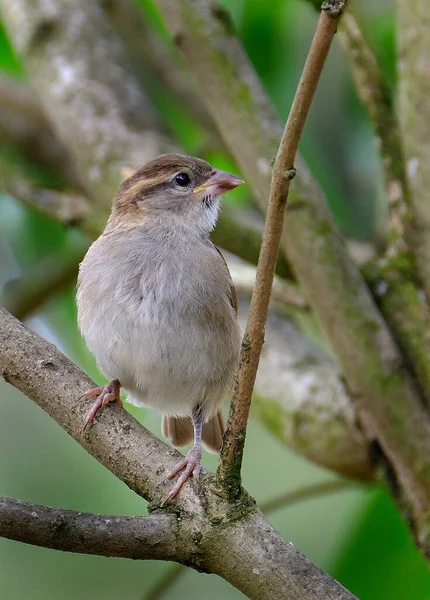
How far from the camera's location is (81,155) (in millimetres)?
4672

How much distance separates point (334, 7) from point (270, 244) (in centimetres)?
54

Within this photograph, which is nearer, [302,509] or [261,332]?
[261,332]

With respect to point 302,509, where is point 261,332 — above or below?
above

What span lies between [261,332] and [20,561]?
3.59 meters

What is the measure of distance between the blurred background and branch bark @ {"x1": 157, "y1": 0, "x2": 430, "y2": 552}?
1303mm

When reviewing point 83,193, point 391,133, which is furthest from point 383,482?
point 83,193

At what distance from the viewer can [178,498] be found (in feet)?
7.47

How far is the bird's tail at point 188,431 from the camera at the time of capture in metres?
4.20

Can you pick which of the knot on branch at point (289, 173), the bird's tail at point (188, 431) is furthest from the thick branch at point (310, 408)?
the knot on branch at point (289, 173)

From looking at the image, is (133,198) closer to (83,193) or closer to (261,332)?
(83,193)

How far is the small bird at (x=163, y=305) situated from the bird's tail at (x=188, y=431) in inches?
15.4

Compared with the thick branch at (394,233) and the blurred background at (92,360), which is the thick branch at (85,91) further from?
the thick branch at (394,233)

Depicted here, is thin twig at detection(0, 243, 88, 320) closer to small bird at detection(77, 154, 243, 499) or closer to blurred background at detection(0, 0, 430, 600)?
blurred background at detection(0, 0, 430, 600)

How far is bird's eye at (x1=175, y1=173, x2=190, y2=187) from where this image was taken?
13.3 ft
